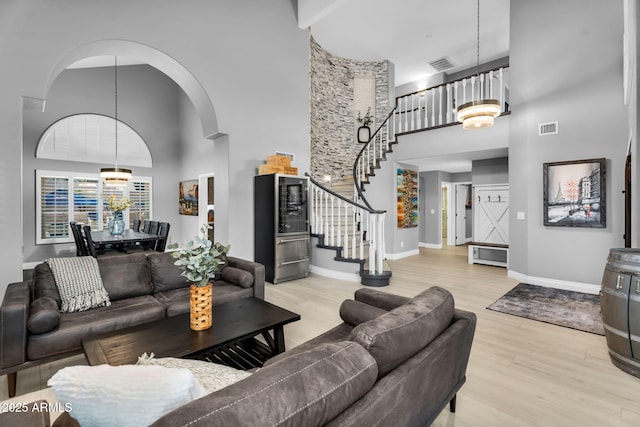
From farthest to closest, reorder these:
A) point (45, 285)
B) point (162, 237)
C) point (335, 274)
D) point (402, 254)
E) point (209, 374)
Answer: point (402, 254)
point (162, 237)
point (335, 274)
point (45, 285)
point (209, 374)

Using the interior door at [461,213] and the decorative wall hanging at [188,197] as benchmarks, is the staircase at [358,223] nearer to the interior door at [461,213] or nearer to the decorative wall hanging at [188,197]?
the decorative wall hanging at [188,197]

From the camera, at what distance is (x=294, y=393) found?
87 cm

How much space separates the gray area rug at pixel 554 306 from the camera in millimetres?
3486

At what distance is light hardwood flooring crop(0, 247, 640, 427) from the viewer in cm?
199

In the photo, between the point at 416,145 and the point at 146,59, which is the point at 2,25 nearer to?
the point at 146,59

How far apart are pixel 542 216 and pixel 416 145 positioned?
293 centimetres

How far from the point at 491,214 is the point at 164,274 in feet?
22.9

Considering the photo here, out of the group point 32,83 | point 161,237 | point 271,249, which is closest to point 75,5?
point 32,83

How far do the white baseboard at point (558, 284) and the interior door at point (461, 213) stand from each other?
15.6ft

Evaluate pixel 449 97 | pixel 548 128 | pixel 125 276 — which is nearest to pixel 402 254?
pixel 449 97

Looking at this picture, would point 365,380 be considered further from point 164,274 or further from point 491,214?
point 491,214

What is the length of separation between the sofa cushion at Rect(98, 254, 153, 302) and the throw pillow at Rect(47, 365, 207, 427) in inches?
102

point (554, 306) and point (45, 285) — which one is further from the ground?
point (45, 285)

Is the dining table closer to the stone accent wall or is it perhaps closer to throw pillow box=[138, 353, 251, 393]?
the stone accent wall
